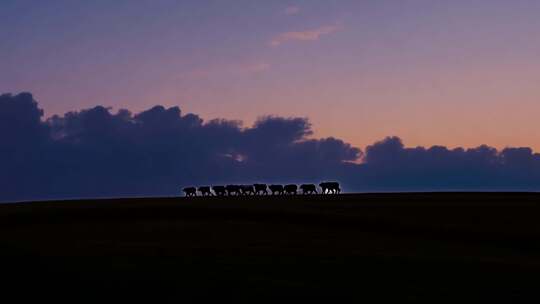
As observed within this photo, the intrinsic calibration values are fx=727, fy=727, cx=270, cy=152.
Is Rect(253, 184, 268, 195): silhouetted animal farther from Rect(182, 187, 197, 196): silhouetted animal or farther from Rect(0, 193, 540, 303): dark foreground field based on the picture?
Rect(0, 193, 540, 303): dark foreground field

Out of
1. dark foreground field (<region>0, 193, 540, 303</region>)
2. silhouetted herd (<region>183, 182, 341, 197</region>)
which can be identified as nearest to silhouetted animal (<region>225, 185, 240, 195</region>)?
silhouetted herd (<region>183, 182, 341, 197</region>)

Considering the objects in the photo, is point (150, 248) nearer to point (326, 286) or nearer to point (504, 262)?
point (326, 286)

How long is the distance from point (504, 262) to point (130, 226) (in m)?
18.5

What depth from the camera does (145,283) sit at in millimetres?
19688

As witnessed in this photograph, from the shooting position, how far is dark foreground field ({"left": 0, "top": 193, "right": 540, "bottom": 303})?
1911cm

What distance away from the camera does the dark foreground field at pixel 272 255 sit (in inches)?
752

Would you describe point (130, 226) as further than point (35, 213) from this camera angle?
No

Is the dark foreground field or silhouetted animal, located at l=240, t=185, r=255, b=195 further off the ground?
silhouetted animal, located at l=240, t=185, r=255, b=195

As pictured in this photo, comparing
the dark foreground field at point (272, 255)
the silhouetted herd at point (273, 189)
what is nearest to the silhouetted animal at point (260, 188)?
the silhouetted herd at point (273, 189)

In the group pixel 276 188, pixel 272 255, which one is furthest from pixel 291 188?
pixel 272 255

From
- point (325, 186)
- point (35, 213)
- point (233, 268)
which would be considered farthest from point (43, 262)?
point (325, 186)

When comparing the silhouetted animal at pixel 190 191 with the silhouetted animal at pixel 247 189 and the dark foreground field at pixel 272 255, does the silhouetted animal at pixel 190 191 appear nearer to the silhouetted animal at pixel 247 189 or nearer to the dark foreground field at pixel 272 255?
the silhouetted animal at pixel 247 189

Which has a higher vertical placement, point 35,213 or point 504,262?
point 35,213

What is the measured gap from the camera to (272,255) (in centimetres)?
2455
